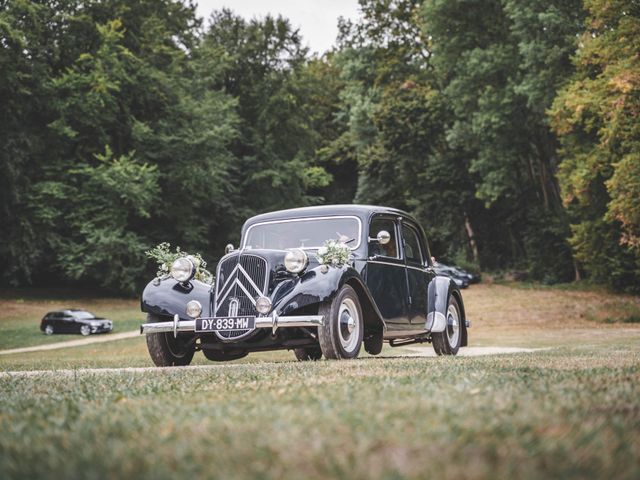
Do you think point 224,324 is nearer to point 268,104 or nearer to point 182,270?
point 182,270

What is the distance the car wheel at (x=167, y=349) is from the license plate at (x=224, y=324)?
1118 millimetres

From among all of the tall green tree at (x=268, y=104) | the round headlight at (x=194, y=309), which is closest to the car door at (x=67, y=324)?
the tall green tree at (x=268, y=104)

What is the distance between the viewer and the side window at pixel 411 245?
10.6 metres

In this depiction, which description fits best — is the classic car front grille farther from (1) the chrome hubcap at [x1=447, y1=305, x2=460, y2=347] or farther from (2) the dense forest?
(2) the dense forest

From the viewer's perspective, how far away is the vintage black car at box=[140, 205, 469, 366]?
8.15 m

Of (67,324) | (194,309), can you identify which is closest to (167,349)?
(194,309)

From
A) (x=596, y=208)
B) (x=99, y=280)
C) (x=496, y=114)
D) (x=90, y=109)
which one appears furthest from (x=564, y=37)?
(x=99, y=280)

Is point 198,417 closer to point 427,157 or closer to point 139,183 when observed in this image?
point 139,183

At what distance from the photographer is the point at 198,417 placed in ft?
10.3

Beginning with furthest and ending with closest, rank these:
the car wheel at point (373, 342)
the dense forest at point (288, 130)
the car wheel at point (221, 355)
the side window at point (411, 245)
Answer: the dense forest at point (288, 130) → the side window at point (411, 245) → the car wheel at point (373, 342) → the car wheel at point (221, 355)

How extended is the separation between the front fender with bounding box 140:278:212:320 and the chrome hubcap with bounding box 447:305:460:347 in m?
4.31

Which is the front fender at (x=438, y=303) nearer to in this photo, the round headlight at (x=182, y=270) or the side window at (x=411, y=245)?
the side window at (x=411, y=245)

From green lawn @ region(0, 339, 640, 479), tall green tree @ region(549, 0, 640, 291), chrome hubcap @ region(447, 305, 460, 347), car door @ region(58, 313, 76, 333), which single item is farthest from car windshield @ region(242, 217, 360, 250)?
car door @ region(58, 313, 76, 333)

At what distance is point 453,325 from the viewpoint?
37.9 feet
